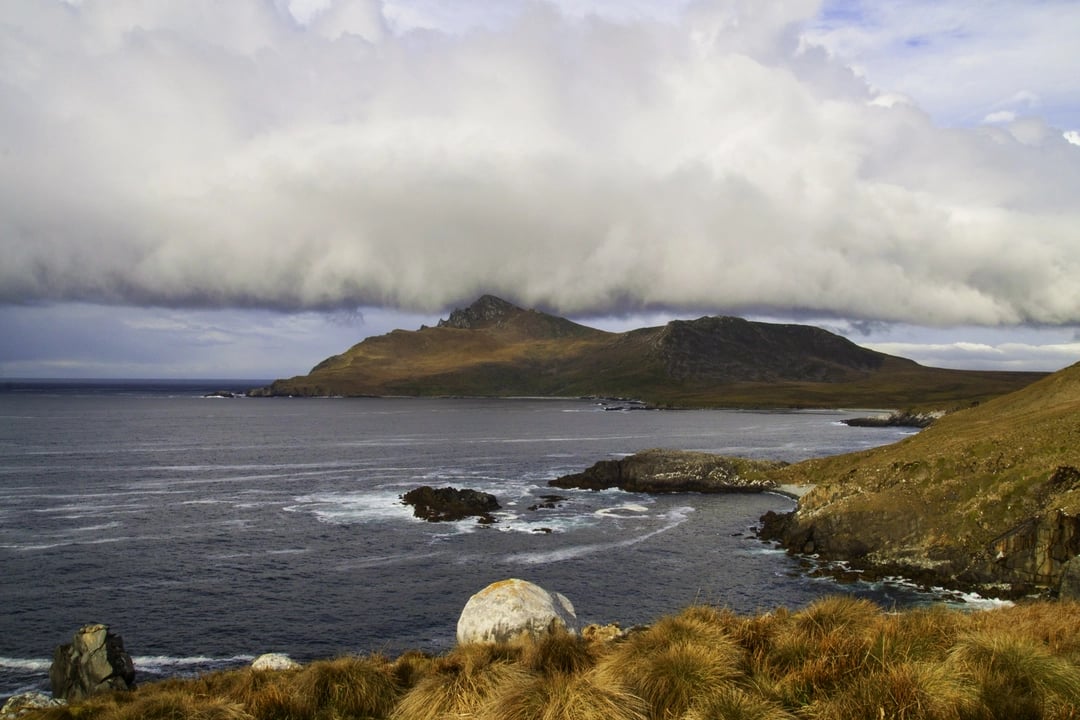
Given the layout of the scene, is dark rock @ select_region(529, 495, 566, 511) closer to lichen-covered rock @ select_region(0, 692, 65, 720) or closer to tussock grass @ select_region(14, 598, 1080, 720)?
lichen-covered rock @ select_region(0, 692, 65, 720)

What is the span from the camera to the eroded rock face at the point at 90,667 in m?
25.9

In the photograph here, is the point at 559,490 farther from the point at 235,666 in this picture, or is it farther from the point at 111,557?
the point at 235,666

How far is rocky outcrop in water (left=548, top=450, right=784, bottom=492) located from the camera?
8238 centimetres

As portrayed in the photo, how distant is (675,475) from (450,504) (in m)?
29.9

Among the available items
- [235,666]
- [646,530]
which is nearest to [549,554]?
[646,530]

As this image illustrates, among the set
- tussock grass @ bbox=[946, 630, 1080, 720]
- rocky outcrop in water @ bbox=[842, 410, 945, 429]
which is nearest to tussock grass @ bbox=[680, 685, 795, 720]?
tussock grass @ bbox=[946, 630, 1080, 720]

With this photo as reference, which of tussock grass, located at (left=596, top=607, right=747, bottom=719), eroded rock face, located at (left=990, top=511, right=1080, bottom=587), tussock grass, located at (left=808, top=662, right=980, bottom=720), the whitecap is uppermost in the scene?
tussock grass, located at (left=808, top=662, right=980, bottom=720)

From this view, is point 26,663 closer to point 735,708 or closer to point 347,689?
point 347,689

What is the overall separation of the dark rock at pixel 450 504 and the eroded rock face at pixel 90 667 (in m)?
36.2

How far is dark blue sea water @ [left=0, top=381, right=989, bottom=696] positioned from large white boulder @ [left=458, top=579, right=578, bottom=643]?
9.71 meters

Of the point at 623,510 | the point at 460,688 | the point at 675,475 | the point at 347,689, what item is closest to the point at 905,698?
the point at 460,688

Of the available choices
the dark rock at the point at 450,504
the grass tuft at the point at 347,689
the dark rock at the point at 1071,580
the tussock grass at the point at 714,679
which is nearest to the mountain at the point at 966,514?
the dark rock at the point at 1071,580

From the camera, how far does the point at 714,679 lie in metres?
11.8

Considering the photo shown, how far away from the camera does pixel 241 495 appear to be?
2980 inches
